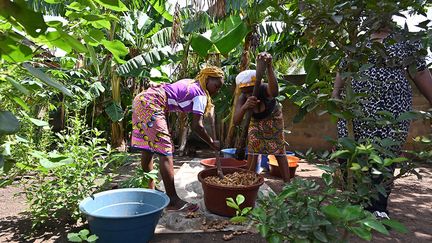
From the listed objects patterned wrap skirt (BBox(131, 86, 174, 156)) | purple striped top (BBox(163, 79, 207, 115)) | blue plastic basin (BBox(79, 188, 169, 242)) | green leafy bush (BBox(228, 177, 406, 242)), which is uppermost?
purple striped top (BBox(163, 79, 207, 115))

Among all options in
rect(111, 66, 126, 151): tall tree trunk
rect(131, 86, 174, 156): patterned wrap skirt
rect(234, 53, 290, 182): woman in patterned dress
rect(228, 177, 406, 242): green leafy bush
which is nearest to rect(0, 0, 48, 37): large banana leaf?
→ rect(228, 177, 406, 242): green leafy bush

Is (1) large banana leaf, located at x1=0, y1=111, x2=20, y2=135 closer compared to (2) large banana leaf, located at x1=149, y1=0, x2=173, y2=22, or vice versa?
(1) large banana leaf, located at x1=0, y1=111, x2=20, y2=135

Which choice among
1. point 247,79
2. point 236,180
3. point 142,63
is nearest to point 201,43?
point 142,63

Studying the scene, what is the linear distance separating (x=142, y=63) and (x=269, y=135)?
271cm

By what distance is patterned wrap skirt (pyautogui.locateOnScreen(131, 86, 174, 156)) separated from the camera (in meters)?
2.36

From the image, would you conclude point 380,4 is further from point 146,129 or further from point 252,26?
point 252,26

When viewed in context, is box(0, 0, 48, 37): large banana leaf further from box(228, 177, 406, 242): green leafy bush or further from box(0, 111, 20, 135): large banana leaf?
box(228, 177, 406, 242): green leafy bush

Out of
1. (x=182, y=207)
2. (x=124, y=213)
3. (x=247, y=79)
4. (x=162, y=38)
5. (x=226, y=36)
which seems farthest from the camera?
(x=162, y=38)

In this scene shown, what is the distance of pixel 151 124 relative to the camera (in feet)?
7.74

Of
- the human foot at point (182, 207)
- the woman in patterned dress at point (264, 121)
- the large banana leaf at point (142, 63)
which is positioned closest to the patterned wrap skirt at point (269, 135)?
the woman in patterned dress at point (264, 121)

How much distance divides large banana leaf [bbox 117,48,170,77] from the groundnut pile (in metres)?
2.82

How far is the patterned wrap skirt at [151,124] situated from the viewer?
7.75 ft

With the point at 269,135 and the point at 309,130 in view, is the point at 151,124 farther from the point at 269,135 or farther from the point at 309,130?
the point at 309,130

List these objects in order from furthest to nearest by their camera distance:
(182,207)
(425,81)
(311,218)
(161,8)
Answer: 1. (161,8)
2. (182,207)
3. (425,81)
4. (311,218)
